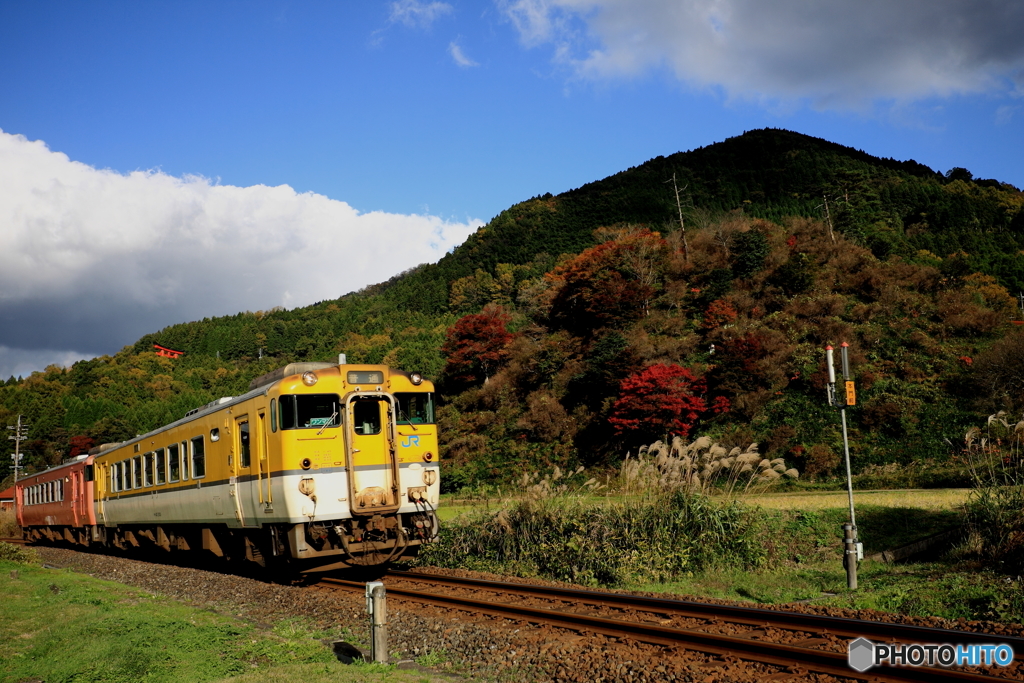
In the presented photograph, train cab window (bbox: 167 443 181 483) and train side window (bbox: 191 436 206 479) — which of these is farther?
train cab window (bbox: 167 443 181 483)

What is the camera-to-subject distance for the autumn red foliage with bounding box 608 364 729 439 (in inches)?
1155

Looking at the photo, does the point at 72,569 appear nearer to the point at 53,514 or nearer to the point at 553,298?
the point at 53,514

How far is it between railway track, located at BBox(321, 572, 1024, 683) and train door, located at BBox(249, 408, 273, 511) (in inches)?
114

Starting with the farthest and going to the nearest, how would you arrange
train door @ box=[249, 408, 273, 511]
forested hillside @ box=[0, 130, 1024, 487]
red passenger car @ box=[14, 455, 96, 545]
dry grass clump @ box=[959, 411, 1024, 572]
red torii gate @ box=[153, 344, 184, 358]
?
red torii gate @ box=[153, 344, 184, 358] < forested hillside @ box=[0, 130, 1024, 487] < red passenger car @ box=[14, 455, 96, 545] < train door @ box=[249, 408, 273, 511] < dry grass clump @ box=[959, 411, 1024, 572]

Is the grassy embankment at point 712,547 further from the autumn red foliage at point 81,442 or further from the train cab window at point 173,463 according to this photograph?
the autumn red foliage at point 81,442

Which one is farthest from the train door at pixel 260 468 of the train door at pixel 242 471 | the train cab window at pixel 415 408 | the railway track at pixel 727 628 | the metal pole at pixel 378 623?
the metal pole at pixel 378 623

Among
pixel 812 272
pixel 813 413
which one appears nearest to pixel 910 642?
pixel 813 413

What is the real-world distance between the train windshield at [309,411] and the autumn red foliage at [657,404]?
1916 centimetres

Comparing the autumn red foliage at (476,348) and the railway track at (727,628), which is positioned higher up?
the autumn red foliage at (476,348)

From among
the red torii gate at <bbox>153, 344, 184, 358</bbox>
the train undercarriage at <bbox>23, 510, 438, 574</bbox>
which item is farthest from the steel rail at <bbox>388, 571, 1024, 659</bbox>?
the red torii gate at <bbox>153, 344, 184, 358</bbox>

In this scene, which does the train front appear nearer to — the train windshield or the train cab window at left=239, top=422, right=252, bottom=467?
the train windshield

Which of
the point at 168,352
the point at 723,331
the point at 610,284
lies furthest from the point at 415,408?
the point at 168,352

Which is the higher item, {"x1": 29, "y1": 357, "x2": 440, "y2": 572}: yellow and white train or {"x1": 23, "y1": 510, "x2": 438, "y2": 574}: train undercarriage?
{"x1": 29, "y1": 357, "x2": 440, "y2": 572}: yellow and white train

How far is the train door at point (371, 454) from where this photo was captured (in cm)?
1184
